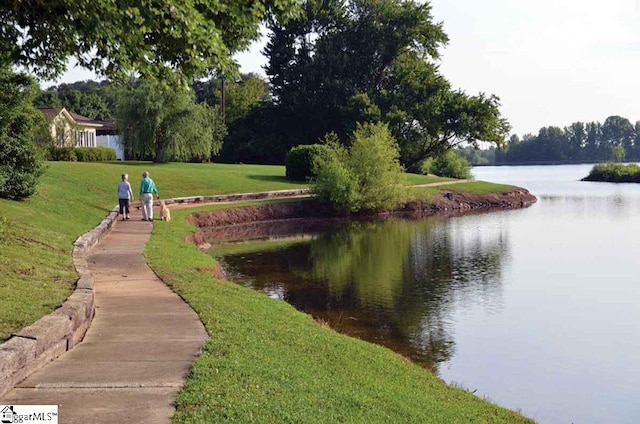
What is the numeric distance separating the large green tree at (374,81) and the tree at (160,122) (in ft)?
62.9

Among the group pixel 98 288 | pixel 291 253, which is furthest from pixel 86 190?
pixel 98 288

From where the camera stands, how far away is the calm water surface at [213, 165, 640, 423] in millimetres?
12203

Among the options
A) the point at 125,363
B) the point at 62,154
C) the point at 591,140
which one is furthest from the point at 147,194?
the point at 591,140

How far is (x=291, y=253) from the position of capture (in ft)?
90.6

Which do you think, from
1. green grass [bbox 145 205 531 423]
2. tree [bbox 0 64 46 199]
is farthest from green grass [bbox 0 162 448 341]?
green grass [bbox 145 205 531 423]

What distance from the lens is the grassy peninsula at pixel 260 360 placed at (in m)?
6.87

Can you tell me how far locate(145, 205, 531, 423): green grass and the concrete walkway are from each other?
0.25m

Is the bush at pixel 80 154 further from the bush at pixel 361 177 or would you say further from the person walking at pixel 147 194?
the person walking at pixel 147 194

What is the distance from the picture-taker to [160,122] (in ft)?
167

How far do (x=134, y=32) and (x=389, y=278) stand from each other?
13373mm

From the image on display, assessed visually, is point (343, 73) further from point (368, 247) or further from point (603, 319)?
point (603, 319)

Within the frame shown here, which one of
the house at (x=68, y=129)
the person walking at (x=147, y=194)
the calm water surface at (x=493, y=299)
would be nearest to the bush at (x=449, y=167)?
the house at (x=68, y=129)

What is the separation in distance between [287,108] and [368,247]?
1731 inches

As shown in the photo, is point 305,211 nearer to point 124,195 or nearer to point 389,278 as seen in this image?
point 124,195
